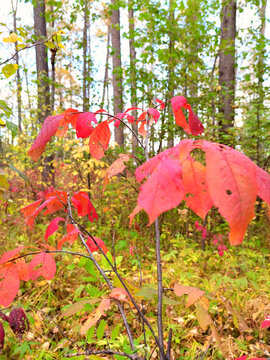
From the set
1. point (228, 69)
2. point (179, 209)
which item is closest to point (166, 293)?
point (179, 209)

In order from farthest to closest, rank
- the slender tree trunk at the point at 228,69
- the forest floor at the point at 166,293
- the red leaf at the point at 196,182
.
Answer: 1. the slender tree trunk at the point at 228,69
2. the forest floor at the point at 166,293
3. the red leaf at the point at 196,182

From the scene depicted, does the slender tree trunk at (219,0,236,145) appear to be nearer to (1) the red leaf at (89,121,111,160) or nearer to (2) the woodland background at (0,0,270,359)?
(2) the woodland background at (0,0,270,359)

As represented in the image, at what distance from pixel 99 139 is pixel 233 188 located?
1.75ft

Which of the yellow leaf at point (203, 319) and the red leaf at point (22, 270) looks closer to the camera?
the yellow leaf at point (203, 319)

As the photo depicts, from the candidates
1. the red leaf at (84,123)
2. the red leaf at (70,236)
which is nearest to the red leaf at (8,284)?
the red leaf at (70,236)

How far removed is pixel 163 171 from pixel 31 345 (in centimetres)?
207

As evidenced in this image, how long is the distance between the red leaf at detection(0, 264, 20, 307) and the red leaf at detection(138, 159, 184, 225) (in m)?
0.54

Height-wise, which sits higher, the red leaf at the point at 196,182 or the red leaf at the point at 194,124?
the red leaf at the point at 194,124

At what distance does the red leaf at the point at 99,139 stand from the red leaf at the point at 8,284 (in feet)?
1.41

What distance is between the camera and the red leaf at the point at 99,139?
74cm

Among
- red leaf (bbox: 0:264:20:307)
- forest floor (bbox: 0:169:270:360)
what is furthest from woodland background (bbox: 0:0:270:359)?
red leaf (bbox: 0:264:20:307)

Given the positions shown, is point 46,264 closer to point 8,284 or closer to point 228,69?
point 8,284

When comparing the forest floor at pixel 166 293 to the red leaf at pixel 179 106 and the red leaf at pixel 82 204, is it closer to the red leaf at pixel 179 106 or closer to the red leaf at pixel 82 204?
the red leaf at pixel 82 204

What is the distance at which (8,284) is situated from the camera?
2.04 feet
